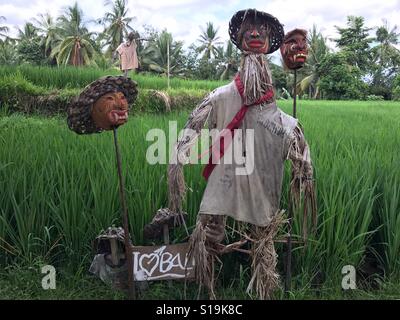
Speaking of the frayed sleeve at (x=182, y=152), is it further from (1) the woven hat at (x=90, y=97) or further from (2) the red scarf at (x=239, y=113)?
(1) the woven hat at (x=90, y=97)

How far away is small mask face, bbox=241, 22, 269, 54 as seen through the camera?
135 cm

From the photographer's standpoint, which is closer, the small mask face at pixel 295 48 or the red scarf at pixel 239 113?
the red scarf at pixel 239 113

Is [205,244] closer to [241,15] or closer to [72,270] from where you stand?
[72,270]

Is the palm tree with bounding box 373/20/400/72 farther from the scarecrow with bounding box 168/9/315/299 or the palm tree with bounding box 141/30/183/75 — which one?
the scarecrow with bounding box 168/9/315/299

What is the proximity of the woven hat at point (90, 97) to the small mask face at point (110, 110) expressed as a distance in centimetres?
1

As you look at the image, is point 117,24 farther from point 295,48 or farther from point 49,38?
point 295,48

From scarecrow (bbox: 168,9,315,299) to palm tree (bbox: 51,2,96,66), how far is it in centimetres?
1232

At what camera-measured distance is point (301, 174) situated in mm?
1437

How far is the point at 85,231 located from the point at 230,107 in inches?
Result: 31.5

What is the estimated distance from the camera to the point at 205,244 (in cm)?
147

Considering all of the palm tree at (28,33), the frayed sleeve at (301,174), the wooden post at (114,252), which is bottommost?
the wooden post at (114,252)

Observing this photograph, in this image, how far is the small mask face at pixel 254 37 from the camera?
53.0 inches

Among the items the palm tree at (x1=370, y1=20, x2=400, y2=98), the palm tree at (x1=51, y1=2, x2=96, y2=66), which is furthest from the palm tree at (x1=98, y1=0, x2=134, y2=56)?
the palm tree at (x1=370, y1=20, x2=400, y2=98)

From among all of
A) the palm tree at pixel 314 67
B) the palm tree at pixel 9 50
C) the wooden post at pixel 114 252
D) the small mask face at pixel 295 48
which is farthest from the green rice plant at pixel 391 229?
the palm tree at pixel 9 50
